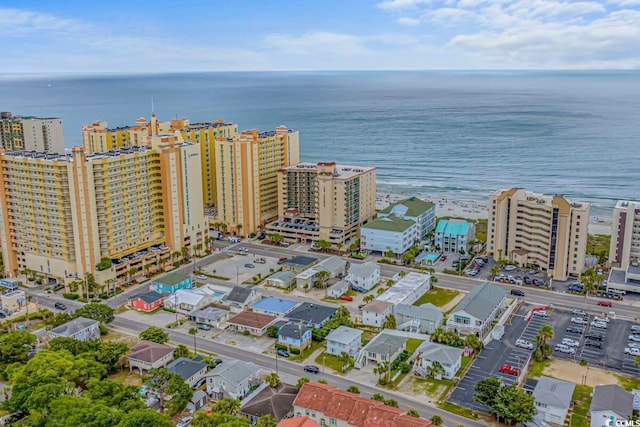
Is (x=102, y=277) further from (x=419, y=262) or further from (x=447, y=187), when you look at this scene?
(x=447, y=187)

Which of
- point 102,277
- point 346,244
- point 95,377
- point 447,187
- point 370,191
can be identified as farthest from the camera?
point 447,187

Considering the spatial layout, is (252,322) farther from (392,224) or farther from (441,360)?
(392,224)

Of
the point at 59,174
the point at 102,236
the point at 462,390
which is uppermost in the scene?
the point at 59,174

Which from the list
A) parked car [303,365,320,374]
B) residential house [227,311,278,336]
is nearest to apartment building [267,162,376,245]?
residential house [227,311,278,336]

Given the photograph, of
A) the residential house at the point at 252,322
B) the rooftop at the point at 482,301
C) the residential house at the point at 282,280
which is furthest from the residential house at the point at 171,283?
the rooftop at the point at 482,301

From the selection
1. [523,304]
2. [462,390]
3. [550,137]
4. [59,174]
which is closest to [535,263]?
[523,304]

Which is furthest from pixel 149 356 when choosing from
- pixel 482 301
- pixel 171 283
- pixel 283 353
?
pixel 482 301
